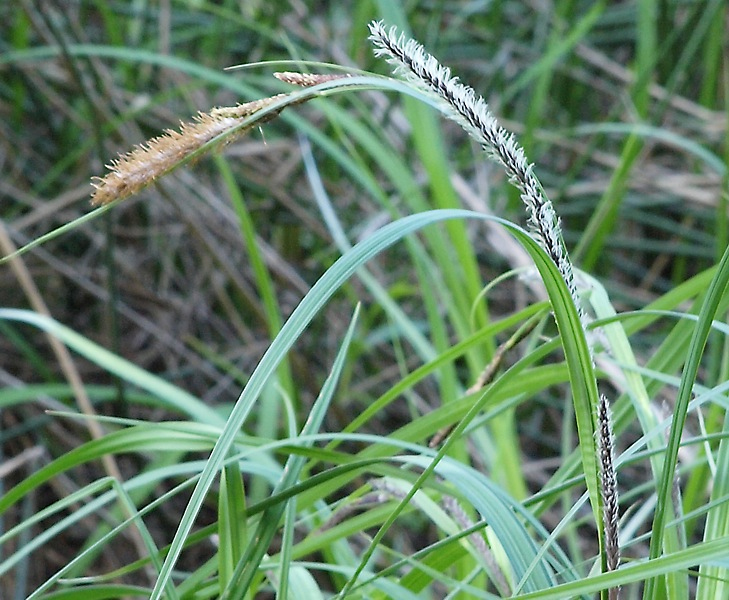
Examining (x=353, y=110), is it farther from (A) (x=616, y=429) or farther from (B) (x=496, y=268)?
(A) (x=616, y=429)

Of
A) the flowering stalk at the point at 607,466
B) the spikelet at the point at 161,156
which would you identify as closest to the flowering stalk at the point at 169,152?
the spikelet at the point at 161,156

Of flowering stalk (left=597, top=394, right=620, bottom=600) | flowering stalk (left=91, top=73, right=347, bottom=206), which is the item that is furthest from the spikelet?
flowering stalk (left=597, top=394, right=620, bottom=600)

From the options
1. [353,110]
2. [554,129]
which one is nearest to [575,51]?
[554,129]

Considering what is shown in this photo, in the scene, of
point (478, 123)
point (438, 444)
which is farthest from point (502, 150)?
point (438, 444)

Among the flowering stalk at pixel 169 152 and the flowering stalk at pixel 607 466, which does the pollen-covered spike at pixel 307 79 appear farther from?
the flowering stalk at pixel 607 466

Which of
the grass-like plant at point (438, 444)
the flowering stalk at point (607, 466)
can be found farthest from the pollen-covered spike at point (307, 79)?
the flowering stalk at point (607, 466)

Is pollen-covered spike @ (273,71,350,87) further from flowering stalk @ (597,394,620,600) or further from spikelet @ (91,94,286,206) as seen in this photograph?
flowering stalk @ (597,394,620,600)

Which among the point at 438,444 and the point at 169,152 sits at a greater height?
the point at 169,152

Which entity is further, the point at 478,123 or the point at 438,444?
the point at 438,444

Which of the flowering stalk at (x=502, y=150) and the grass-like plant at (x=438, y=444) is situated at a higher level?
the flowering stalk at (x=502, y=150)

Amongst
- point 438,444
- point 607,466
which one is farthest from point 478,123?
point 438,444

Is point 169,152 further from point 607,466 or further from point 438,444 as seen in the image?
point 438,444

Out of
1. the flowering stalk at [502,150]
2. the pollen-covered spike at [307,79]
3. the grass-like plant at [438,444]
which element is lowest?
the grass-like plant at [438,444]
